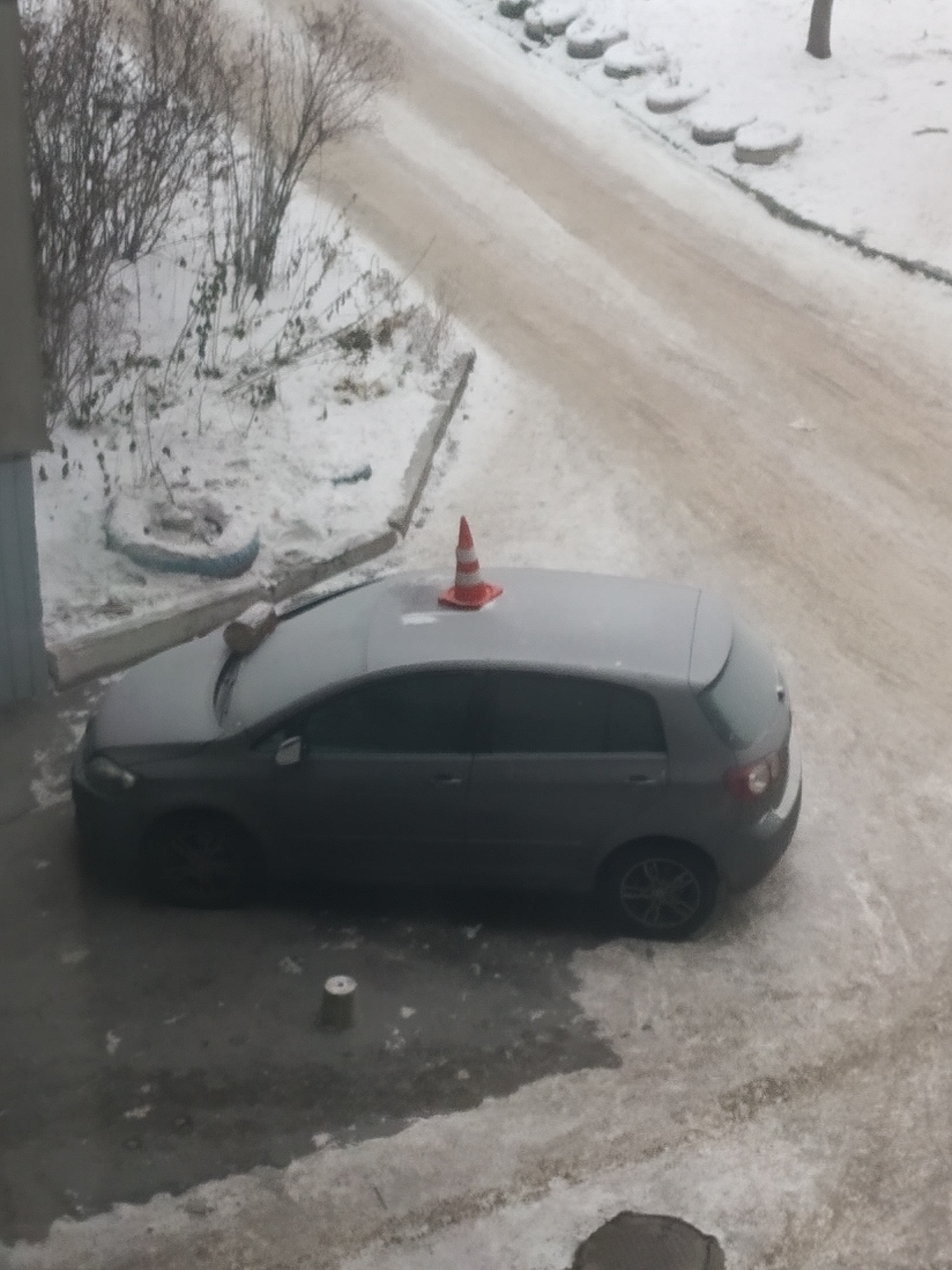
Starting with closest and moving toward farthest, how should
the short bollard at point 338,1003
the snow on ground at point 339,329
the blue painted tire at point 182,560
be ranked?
the short bollard at point 338,1003, the blue painted tire at point 182,560, the snow on ground at point 339,329

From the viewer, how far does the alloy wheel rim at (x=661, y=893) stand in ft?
25.6

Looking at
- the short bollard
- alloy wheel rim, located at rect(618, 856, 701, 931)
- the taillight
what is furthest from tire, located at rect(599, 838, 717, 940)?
the short bollard

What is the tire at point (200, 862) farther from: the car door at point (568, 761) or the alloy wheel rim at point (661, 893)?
the alloy wheel rim at point (661, 893)

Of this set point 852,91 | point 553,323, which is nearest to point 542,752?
point 553,323

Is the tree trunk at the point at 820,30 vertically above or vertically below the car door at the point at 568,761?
below

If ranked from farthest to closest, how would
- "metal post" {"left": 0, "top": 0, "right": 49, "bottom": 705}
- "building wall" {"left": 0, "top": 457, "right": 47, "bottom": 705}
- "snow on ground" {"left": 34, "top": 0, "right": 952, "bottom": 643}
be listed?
"snow on ground" {"left": 34, "top": 0, "right": 952, "bottom": 643} → "building wall" {"left": 0, "top": 457, "right": 47, "bottom": 705} → "metal post" {"left": 0, "top": 0, "right": 49, "bottom": 705}

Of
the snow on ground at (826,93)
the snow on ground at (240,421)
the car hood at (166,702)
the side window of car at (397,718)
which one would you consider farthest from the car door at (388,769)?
the snow on ground at (826,93)

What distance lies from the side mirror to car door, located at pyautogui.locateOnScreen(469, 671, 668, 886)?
2.93 ft

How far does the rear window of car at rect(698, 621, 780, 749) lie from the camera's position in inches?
299

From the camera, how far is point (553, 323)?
629 inches

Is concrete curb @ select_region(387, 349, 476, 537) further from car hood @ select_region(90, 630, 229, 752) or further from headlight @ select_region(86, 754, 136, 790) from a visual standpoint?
headlight @ select_region(86, 754, 136, 790)

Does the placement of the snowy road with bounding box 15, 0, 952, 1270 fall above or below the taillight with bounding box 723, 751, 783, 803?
below

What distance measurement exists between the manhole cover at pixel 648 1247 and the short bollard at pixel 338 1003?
1628 millimetres

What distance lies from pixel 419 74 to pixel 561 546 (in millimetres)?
12642
